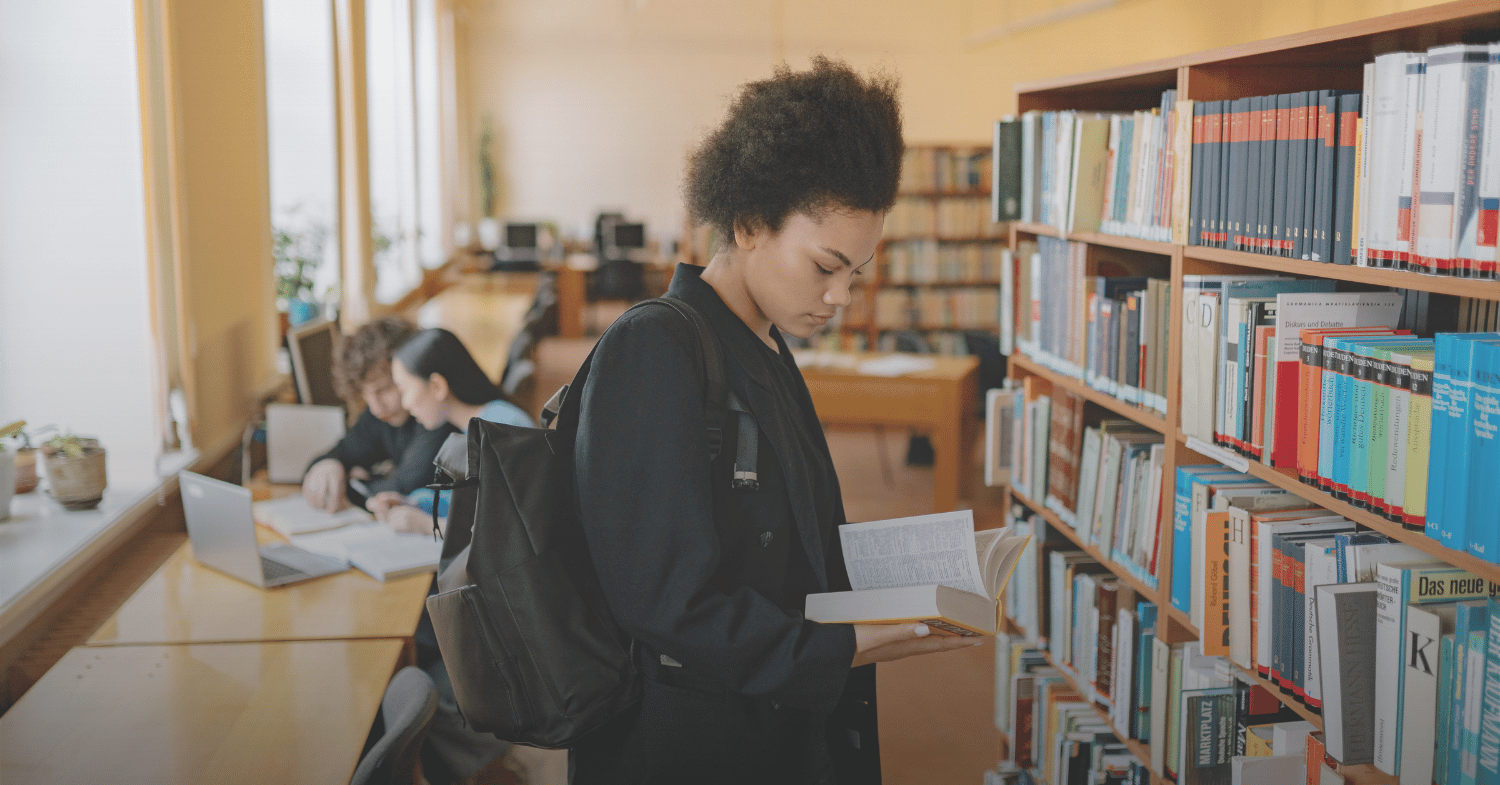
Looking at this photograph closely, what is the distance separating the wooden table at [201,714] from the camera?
1694 millimetres

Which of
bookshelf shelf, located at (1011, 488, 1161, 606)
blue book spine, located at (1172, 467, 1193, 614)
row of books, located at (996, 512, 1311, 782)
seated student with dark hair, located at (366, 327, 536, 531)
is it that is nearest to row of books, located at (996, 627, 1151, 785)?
row of books, located at (996, 512, 1311, 782)

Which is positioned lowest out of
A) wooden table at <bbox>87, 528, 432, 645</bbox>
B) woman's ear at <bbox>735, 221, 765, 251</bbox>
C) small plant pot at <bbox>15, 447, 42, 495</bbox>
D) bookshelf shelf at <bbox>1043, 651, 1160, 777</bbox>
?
bookshelf shelf at <bbox>1043, 651, 1160, 777</bbox>

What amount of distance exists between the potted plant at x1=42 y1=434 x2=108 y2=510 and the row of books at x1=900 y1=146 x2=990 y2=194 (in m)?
6.18

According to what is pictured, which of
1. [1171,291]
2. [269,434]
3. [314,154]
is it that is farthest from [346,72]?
[1171,291]

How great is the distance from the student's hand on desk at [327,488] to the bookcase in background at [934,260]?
5.22 meters

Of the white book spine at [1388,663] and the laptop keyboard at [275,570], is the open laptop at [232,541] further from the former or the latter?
the white book spine at [1388,663]

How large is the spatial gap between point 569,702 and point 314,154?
510 centimetres

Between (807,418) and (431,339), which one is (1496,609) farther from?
(431,339)

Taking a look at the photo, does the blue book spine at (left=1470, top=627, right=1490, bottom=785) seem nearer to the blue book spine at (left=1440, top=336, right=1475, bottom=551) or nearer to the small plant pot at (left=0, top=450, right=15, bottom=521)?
the blue book spine at (left=1440, top=336, right=1475, bottom=551)

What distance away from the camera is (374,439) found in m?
3.31

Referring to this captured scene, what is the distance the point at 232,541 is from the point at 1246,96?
2.32 meters

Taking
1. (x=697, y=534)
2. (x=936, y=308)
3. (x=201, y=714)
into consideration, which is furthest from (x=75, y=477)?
(x=936, y=308)

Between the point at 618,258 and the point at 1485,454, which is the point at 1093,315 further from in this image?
the point at 618,258

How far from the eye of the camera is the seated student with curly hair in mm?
1214
